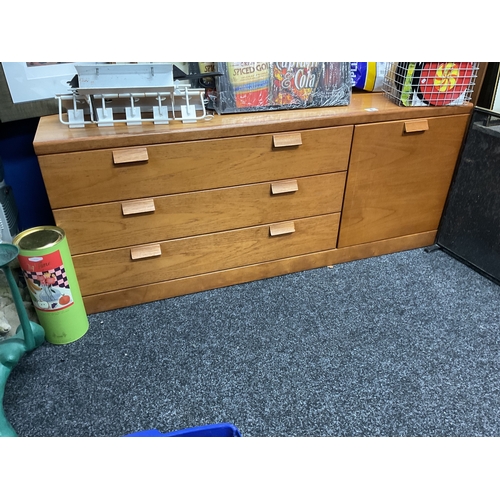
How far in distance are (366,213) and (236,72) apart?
0.73m

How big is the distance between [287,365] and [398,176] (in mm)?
858

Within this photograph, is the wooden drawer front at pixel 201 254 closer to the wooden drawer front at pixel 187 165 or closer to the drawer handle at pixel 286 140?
the wooden drawer front at pixel 187 165

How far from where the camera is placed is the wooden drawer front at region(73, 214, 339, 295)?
1.42m

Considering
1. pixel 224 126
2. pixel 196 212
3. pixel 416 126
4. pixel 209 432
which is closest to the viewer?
pixel 209 432

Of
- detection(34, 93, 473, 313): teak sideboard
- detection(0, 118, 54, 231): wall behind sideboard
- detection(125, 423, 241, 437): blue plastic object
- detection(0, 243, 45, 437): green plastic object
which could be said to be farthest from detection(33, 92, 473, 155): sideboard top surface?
detection(125, 423, 241, 437): blue plastic object

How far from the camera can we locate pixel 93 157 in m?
1.23

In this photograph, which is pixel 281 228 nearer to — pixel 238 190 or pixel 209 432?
pixel 238 190

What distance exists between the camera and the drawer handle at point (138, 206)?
1.33 m

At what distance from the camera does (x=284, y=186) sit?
149cm

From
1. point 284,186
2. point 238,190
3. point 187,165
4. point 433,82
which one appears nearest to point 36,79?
point 187,165

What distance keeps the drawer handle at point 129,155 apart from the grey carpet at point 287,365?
21.7 inches

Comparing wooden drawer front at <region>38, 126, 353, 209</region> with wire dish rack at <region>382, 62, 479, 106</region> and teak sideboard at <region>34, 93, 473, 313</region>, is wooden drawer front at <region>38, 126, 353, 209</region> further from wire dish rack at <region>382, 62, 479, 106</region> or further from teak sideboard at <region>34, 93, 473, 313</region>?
wire dish rack at <region>382, 62, 479, 106</region>

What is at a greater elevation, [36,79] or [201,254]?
[36,79]

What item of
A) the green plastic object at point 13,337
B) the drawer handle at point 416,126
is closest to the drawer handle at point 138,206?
the green plastic object at point 13,337
